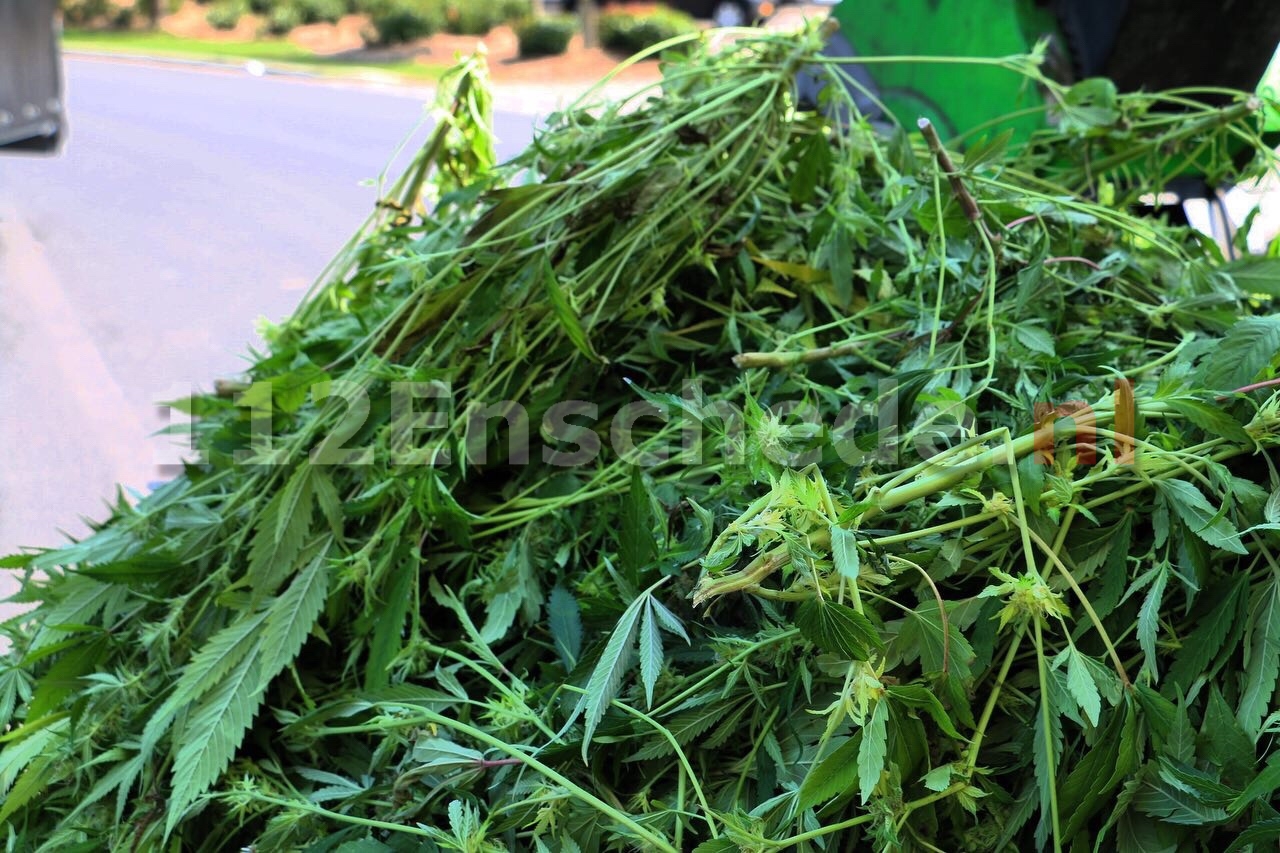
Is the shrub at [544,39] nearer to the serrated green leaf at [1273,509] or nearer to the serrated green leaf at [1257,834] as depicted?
the serrated green leaf at [1273,509]

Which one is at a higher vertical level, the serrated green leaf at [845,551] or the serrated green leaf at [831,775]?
the serrated green leaf at [845,551]

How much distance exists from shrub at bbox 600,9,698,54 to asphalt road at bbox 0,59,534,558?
3540 millimetres

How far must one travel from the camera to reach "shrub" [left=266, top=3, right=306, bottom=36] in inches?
397

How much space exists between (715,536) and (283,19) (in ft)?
36.2

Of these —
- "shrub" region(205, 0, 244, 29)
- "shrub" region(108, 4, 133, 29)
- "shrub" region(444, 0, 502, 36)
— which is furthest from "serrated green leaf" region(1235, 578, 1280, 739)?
"shrub" region(108, 4, 133, 29)

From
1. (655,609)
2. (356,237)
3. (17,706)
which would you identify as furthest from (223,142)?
(655,609)

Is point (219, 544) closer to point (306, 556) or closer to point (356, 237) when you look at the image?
point (306, 556)

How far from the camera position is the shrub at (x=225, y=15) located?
10203 mm

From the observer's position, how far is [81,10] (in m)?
10.4

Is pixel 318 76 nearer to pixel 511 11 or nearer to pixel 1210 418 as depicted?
pixel 511 11

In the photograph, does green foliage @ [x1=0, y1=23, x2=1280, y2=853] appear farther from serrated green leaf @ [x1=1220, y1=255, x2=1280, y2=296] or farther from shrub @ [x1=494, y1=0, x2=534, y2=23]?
shrub @ [x1=494, y1=0, x2=534, y2=23]

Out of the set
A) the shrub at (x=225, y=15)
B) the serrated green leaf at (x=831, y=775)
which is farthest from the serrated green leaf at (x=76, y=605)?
the shrub at (x=225, y=15)

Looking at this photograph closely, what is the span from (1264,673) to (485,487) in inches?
20.8

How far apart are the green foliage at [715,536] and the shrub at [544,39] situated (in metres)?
8.09
